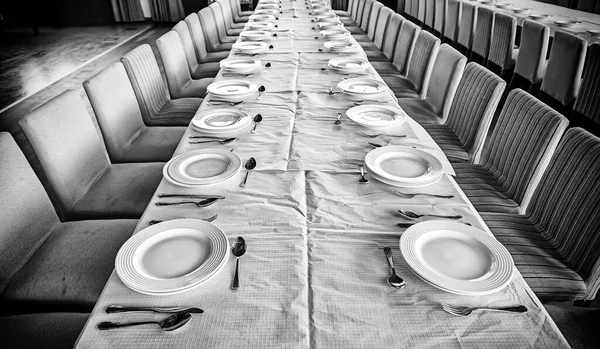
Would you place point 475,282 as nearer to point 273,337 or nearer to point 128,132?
point 273,337

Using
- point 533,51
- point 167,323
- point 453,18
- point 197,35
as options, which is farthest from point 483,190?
point 453,18

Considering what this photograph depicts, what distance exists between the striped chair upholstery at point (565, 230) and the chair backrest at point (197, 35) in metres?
→ 3.23

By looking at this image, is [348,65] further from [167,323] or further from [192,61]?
[167,323]

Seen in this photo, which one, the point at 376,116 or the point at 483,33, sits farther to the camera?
the point at 483,33

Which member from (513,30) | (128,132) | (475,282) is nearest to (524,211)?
(475,282)

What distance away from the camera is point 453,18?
497cm

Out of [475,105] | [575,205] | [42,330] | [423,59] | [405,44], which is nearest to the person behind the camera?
[42,330]

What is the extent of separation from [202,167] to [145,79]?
1406 mm

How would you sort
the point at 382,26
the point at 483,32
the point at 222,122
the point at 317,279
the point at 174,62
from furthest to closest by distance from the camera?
the point at 382,26, the point at 483,32, the point at 174,62, the point at 222,122, the point at 317,279

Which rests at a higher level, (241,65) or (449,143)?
(241,65)

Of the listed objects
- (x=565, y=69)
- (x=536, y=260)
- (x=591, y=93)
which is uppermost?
(x=565, y=69)

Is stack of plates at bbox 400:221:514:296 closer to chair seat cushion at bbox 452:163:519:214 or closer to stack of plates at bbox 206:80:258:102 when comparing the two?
chair seat cushion at bbox 452:163:519:214

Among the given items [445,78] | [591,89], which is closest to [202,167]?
[445,78]

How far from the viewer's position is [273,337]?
82 centimetres
